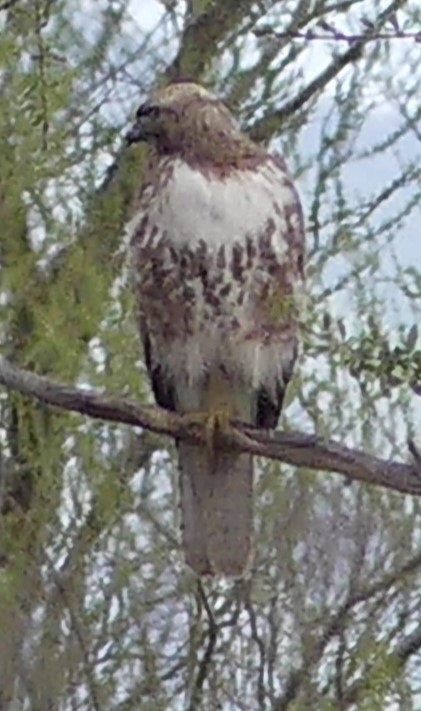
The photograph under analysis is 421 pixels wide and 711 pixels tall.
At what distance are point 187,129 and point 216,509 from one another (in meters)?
0.63

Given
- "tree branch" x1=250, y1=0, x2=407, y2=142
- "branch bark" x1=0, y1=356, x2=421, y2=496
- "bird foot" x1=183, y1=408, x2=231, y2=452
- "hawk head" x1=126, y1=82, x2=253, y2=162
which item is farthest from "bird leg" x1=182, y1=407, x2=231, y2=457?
"tree branch" x1=250, y1=0, x2=407, y2=142

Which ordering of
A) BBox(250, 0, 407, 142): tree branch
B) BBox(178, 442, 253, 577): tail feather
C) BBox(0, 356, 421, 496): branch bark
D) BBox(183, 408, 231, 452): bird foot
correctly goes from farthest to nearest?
BBox(250, 0, 407, 142): tree branch → BBox(178, 442, 253, 577): tail feather → BBox(183, 408, 231, 452): bird foot → BBox(0, 356, 421, 496): branch bark

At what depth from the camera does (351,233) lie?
3.85 m

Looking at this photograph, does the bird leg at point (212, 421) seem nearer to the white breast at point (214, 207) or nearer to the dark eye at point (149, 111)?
the white breast at point (214, 207)

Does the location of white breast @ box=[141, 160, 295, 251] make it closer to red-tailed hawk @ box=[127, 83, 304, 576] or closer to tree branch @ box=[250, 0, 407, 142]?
red-tailed hawk @ box=[127, 83, 304, 576]

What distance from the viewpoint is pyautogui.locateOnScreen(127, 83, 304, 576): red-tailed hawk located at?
327 centimetres

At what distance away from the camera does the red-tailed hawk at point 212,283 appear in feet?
10.7

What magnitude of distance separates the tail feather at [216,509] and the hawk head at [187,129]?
0.48 meters

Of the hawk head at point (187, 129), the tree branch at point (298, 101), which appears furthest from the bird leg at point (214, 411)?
the tree branch at point (298, 101)

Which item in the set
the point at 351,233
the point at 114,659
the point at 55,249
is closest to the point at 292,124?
the point at 351,233

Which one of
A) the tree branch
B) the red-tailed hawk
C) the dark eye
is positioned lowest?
the red-tailed hawk

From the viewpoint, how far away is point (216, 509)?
136 inches

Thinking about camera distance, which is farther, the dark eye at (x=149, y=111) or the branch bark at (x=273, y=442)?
the dark eye at (x=149, y=111)

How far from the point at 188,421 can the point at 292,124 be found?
37.8 inches
